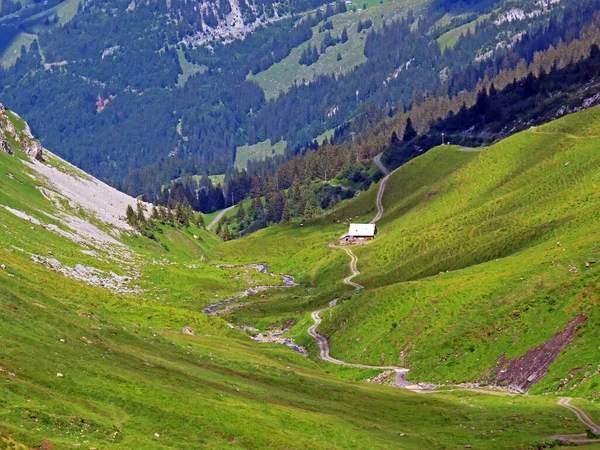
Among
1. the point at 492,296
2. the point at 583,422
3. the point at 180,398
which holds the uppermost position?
the point at 180,398

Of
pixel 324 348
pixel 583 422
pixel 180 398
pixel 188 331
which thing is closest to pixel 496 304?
pixel 324 348

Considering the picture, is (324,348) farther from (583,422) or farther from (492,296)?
(583,422)

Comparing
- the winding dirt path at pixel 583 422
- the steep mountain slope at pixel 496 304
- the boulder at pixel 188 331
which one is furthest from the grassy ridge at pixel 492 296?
the boulder at pixel 188 331

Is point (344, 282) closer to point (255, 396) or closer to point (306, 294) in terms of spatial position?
point (306, 294)

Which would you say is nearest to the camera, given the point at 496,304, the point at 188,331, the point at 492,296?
the point at 188,331

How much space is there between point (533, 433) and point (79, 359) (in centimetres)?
3672

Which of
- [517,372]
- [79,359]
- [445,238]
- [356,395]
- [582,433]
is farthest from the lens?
[445,238]

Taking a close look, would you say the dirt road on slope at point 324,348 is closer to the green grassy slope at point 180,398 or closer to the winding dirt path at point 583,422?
the green grassy slope at point 180,398

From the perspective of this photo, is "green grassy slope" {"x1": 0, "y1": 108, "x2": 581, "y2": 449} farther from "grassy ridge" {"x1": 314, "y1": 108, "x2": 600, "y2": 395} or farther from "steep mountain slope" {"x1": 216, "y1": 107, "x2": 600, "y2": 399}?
"grassy ridge" {"x1": 314, "y1": 108, "x2": 600, "y2": 395}

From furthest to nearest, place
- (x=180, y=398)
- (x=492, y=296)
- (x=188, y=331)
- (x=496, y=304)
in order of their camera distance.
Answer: (x=492, y=296)
(x=496, y=304)
(x=188, y=331)
(x=180, y=398)

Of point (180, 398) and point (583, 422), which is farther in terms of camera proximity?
point (583, 422)

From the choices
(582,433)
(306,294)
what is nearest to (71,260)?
(306,294)

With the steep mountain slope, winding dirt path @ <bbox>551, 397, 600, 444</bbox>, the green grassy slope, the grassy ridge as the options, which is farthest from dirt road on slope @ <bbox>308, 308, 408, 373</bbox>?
winding dirt path @ <bbox>551, 397, 600, 444</bbox>

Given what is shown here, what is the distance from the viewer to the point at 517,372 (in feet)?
363
